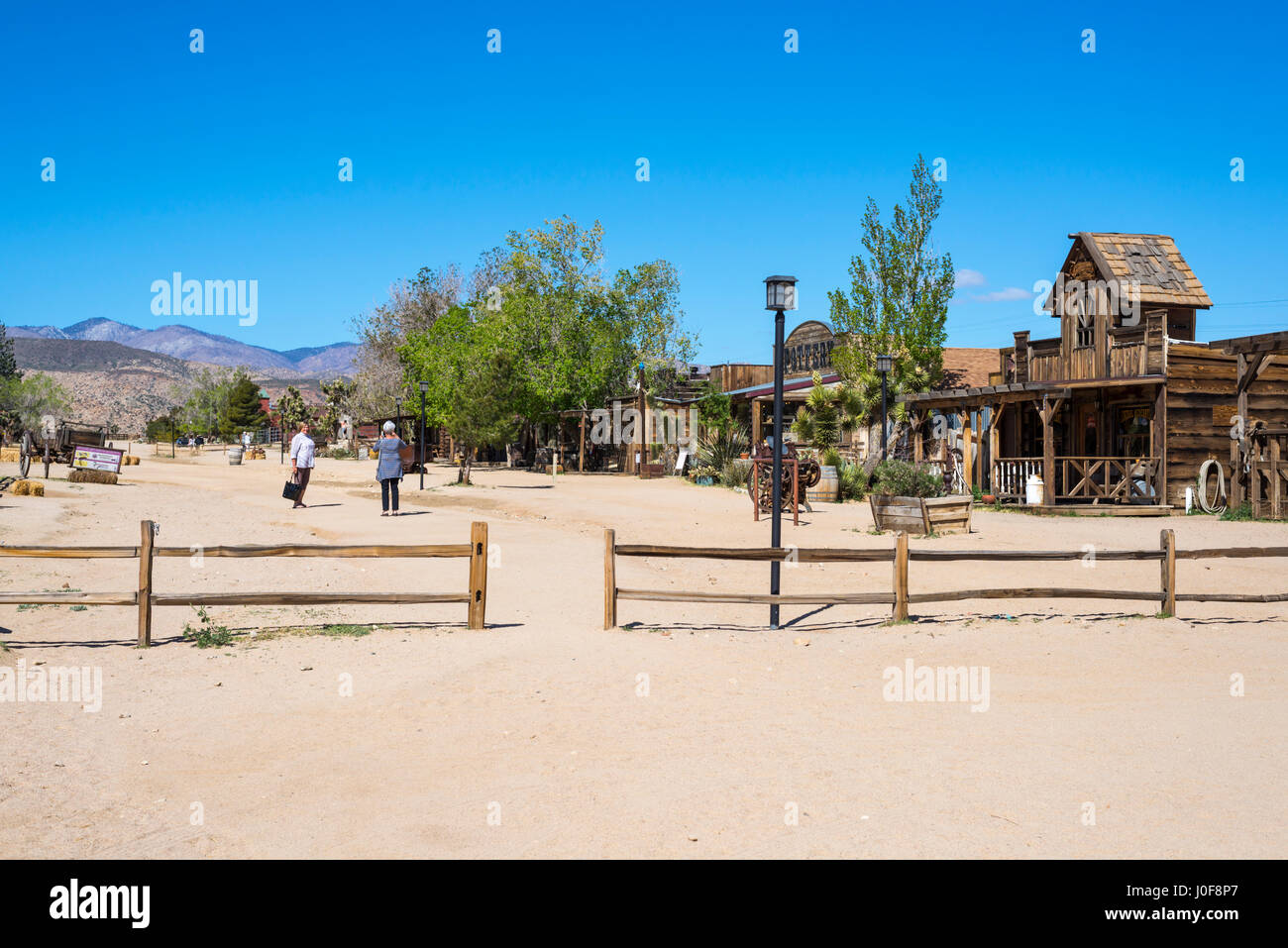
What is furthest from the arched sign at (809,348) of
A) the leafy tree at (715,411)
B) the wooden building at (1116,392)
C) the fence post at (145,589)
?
the fence post at (145,589)

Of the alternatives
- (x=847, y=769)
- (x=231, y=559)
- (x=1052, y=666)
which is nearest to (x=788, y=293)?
(x=1052, y=666)

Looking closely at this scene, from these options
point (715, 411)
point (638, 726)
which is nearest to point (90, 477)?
point (715, 411)

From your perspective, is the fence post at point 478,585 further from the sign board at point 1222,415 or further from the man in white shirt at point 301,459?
the sign board at point 1222,415

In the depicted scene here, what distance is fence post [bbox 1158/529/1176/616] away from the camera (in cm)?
1035

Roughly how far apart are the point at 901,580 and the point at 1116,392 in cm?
1667

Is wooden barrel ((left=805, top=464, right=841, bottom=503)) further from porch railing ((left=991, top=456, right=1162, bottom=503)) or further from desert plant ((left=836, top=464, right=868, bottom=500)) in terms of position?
porch railing ((left=991, top=456, right=1162, bottom=503))

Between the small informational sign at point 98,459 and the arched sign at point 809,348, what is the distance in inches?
901

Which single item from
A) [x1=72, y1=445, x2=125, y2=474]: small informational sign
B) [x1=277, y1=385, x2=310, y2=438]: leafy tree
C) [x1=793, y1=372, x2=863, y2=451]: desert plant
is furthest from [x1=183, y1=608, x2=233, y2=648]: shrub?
[x1=277, y1=385, x2=310, y2=438]: leafy tree

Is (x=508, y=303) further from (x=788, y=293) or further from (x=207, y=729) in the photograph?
(x=207, y=729)

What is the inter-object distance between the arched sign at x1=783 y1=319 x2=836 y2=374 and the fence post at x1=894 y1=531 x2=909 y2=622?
93.9ft

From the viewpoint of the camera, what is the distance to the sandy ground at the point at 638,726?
4.87m

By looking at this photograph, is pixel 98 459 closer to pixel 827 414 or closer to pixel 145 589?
pixel 827 414

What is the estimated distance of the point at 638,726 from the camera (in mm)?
6762
